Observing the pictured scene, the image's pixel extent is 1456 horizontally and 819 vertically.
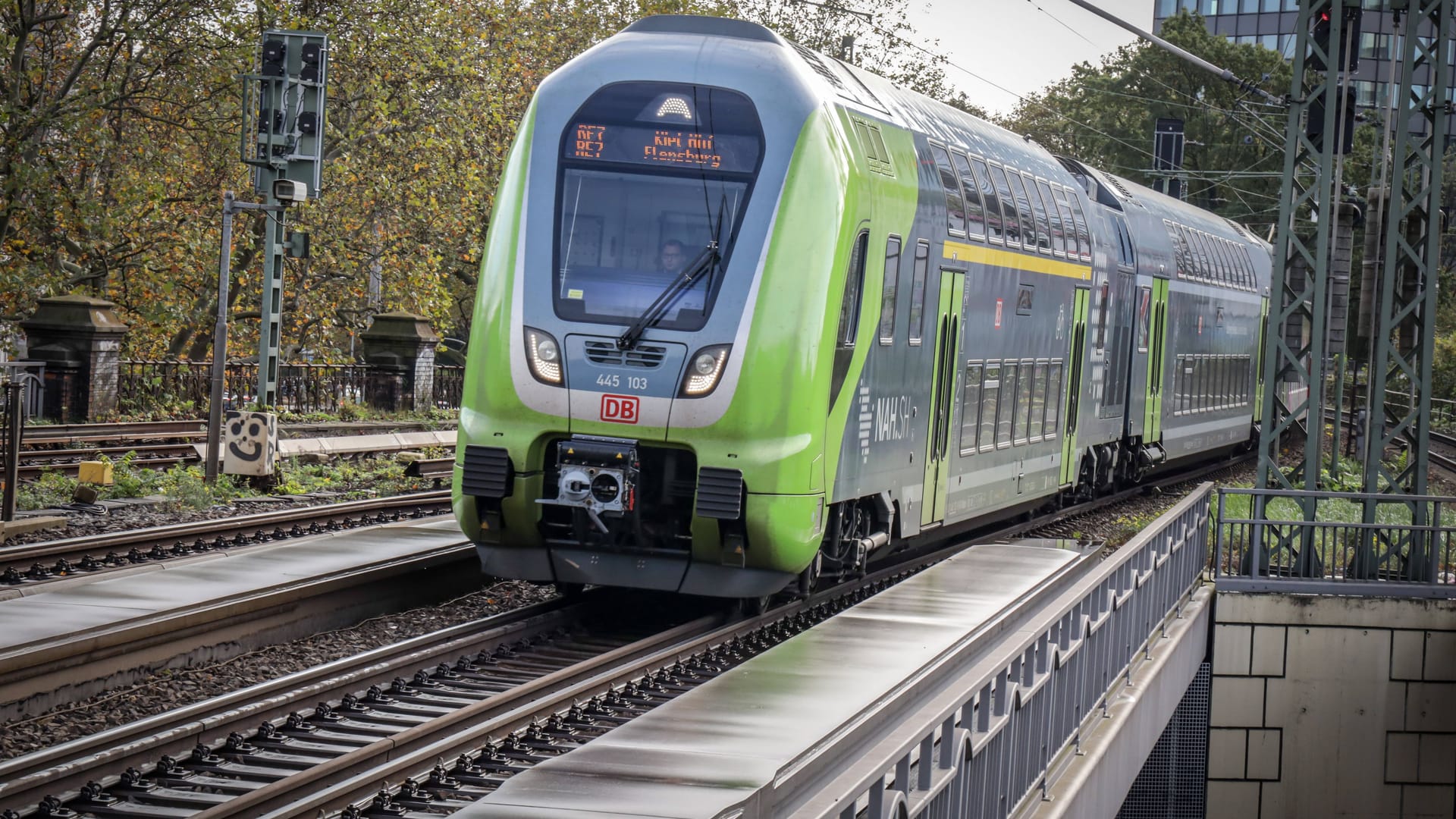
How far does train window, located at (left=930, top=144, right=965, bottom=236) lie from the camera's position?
14405 millimetres

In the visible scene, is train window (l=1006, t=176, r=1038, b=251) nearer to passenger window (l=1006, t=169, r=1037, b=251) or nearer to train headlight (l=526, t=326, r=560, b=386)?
passenger window (l=1006, t=169, r=1037, b=251)

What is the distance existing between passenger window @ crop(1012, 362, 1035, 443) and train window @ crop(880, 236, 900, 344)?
4.34 meters

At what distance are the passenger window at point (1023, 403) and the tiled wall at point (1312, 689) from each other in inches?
127

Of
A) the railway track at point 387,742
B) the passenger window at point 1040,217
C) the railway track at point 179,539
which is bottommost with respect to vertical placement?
the railway track at point 387,742

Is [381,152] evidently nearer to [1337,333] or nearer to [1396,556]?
[1337,333]

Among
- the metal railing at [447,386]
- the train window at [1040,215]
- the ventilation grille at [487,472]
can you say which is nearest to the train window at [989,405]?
the train window at [1040,215]

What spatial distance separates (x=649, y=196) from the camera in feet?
37.6

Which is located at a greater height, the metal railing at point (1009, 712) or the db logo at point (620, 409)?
the db logo at point (620, 409)

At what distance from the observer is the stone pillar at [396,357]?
107ft

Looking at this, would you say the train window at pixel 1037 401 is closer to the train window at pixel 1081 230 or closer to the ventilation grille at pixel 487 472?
the train window at pixel 1081 230

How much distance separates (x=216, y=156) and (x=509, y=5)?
12.5 metres

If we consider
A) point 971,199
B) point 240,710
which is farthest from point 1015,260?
point 240,710

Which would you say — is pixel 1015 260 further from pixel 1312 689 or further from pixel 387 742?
pixel 387 742

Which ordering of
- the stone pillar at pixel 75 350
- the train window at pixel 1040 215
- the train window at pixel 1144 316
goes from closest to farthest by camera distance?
the train window at pixel 1040 215 → the train window at pixel 1144 316 → the stone pillar at pixel 75 350
